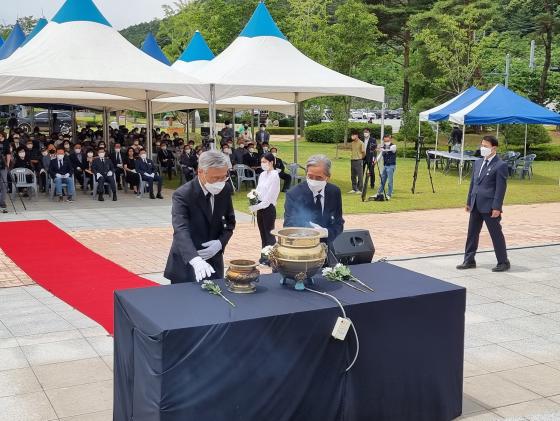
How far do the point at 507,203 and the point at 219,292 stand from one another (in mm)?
14416

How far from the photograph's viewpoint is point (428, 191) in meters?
19.5

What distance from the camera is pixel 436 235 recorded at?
1257cm

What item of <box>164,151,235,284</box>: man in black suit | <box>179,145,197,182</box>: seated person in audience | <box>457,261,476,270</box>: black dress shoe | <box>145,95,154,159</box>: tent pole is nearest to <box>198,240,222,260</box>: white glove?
<box>164,151,235,284</box>: man in black suit

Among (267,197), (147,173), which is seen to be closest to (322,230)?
(267,197)

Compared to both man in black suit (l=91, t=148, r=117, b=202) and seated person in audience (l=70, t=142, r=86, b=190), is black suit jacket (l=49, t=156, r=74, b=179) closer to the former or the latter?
man in black suit (l=91, t=148, r=117, b=202)

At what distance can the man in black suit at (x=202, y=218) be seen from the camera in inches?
192

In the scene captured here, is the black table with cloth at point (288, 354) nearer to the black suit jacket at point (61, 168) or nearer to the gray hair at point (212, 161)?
the gray hair at point (212, 161)

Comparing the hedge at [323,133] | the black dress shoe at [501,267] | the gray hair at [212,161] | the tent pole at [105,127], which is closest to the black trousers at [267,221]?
the black dress shoe at [501,267]

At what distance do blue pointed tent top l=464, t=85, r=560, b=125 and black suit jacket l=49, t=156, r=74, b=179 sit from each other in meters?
12.3

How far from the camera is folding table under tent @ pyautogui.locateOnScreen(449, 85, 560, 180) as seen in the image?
21.0 metres

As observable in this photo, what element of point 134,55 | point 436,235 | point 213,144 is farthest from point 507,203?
point 134,55

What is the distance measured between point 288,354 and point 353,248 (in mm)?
1908

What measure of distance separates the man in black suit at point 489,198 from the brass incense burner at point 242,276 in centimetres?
574

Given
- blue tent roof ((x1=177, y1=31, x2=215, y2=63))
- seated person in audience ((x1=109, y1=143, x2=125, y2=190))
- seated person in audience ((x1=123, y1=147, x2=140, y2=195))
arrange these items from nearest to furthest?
seated person in audience ((x1=123, y1=147, x2=140, y2=195))
seated person in audience ((x1=109, y1=143, x2=125, y2=190))
blue tent roof ((x1=177, y1=31, x2=215, y2=63))
